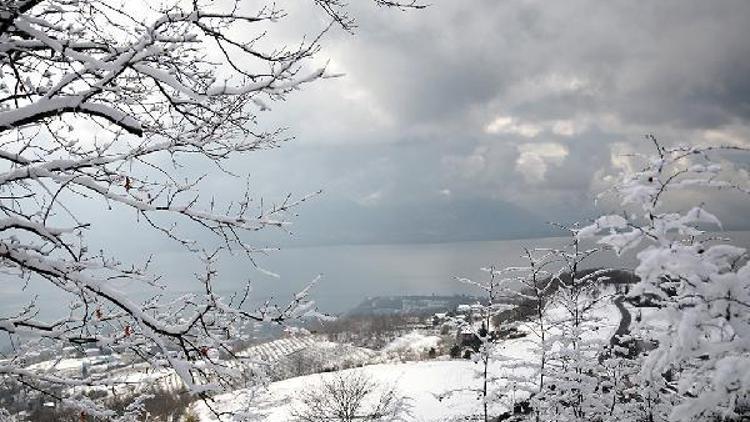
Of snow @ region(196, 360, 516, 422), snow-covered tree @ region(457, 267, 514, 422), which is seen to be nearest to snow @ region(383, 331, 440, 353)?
snow @ region(196, 360, 516, 422)

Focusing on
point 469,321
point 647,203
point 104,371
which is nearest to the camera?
point 647,203

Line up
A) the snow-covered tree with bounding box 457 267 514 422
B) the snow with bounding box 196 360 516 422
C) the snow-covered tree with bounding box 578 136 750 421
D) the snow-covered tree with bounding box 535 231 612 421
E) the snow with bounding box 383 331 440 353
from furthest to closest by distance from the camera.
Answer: the snow with bounding box 383 331 440 353 < the snow with bounding box 196 360 516 422 < the snow-covered tree with bounding box 457 267 514 422 < the snow-covered tree with bounding box 535 231 612 421 < the snow-covered tree with bounding box 578 136 750 421

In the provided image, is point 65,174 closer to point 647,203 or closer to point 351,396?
point 647,203

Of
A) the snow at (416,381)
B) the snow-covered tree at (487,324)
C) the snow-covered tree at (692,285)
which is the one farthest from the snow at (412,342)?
the snow-covered tree at (692,285)

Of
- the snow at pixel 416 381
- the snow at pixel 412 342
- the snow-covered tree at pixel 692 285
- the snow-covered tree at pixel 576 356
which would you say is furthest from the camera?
the snow at pixel 412 342

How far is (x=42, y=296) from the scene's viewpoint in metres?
4.45

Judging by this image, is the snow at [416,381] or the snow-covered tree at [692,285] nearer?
the snow-covered tree at [692,285]

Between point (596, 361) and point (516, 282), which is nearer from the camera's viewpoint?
point (596, 361)

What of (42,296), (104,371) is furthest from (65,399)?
(42,296)

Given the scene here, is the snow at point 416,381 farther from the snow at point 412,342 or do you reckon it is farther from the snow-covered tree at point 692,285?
the snow at point 412,342

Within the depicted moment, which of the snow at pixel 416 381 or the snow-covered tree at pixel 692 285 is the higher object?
the snow-covered tree at pixel 692 285

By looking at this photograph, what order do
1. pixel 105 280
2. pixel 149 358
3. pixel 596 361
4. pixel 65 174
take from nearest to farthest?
pixel 105 280 < pixel 65 174 < pixel 149 358 < pixel 596 361

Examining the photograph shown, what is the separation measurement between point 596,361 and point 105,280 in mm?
7648

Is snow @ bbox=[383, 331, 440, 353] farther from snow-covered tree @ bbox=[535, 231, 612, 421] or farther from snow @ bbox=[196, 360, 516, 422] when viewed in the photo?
snow-covered tree @ bbox=[535, 231, 612, 421]
